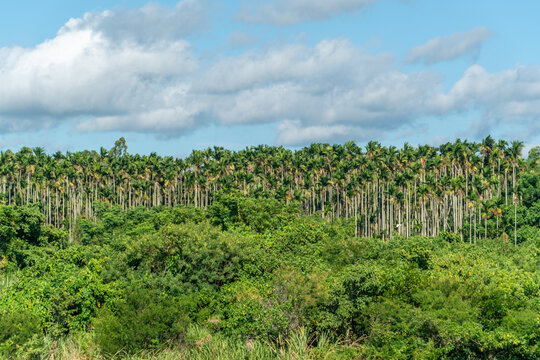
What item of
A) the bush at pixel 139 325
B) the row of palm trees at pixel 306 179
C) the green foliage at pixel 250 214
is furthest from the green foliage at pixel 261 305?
the row of palm trees at pixel 306 179

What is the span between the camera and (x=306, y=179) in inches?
4117

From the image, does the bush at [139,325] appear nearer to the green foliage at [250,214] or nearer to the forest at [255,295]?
the forest at [255,295]

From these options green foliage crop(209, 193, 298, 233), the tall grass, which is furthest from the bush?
green foliage crop(209, 193, 298, 233)

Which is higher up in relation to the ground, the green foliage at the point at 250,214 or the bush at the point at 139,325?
the green foliage at the point at 250,214

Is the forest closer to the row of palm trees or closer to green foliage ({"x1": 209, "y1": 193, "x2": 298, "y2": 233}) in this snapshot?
green foliage ({"x1": 209, "y1": 193, "x2": 298, "y2": 233})

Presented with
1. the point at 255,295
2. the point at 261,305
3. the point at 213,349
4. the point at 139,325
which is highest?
the point at 255,295

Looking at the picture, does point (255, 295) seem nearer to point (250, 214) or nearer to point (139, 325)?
point (139, 325)

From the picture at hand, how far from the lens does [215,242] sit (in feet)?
98.1

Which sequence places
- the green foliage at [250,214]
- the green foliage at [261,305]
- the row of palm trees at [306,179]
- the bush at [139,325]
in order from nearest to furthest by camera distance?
the green foliage at [261,305] < the bush at [139,325] < the green foliage at [250,214] < the row of palm trees at [306,179]

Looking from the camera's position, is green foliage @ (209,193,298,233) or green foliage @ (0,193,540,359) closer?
green foliage @ (0,193,540,359)

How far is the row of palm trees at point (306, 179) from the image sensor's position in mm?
96188

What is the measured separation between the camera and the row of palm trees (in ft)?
316

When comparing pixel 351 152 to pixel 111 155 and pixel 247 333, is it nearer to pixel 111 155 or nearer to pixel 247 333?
pixel 111 155

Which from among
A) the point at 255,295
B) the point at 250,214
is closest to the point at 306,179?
the point at 250,214
